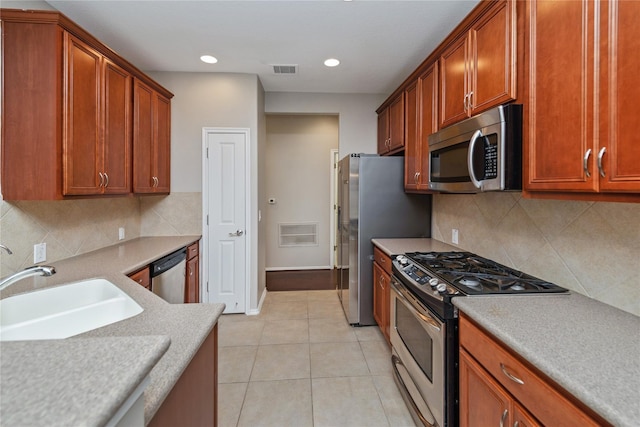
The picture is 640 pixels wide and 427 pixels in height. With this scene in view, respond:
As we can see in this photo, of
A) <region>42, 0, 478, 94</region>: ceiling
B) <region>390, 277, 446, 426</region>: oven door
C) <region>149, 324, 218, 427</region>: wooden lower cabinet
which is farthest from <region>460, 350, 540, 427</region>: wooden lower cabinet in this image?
<region>42, 0, 478, 94</region>: ceiling

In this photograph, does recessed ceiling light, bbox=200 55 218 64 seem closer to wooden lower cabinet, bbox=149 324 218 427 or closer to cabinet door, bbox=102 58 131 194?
cabinet door, bbox=102 58 131 194

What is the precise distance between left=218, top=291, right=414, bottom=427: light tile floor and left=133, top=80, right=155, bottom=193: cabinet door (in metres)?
1.64

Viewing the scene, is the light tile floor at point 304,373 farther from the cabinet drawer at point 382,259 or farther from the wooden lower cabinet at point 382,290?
the cabinet drawer at point 382,259

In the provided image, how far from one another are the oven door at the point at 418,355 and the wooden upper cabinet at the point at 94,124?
2.27 metres

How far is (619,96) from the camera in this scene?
1.02 metres

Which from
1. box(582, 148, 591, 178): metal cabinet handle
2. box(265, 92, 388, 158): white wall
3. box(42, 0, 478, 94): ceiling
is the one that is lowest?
box(582, 148, 591, 178): metal cabinet handle

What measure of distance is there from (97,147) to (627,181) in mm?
2904

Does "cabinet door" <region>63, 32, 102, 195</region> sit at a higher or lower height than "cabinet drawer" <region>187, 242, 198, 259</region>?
higher

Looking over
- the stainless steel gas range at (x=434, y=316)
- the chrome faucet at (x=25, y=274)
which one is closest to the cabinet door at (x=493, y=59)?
the stainless steel gas range at (x=434, y=316)

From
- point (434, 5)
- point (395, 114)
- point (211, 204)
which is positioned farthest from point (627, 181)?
point (211, 204)

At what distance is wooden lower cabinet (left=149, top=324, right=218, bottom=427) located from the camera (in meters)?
0.83

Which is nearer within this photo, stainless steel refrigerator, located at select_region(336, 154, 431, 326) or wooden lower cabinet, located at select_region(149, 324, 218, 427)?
wooden lower cabinet, located at select_region(149, 324, 218, 427)

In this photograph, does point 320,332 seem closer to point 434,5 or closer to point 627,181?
point 627,181

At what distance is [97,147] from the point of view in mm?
2209
